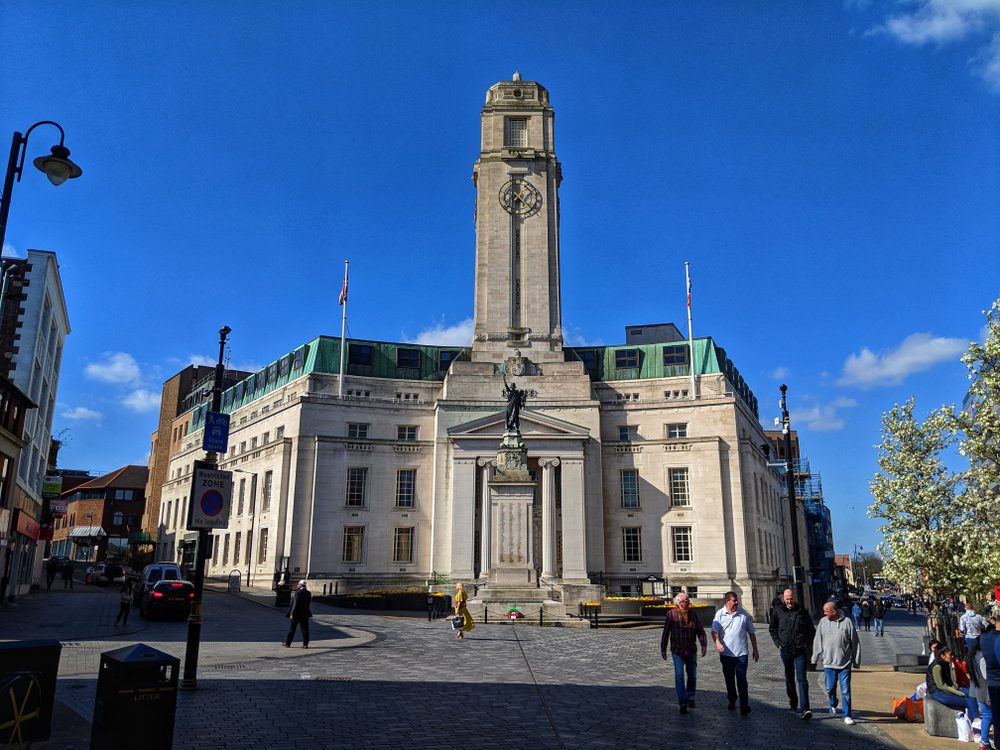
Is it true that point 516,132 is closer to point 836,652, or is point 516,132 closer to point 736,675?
point 736,675

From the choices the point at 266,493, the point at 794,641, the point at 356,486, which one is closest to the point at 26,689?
the point at 794,641

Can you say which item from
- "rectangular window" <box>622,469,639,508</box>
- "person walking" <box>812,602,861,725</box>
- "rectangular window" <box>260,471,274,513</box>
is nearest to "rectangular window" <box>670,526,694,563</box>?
"rectangular window" <box>622,469,639,508</box>

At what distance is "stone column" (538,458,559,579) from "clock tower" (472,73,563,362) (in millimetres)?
9759

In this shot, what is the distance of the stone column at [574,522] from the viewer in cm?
5369

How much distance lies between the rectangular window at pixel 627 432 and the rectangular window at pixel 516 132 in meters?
25.2

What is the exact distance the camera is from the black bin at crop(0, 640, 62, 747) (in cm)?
803

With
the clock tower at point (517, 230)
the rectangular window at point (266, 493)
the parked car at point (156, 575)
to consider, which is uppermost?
the clock tower at point (517, 230)

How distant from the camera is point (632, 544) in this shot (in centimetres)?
5791

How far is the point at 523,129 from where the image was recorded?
67.2 metres

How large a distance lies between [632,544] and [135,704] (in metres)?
52.5

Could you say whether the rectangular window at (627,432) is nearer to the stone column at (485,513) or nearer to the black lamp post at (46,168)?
the stone column at (485,513)

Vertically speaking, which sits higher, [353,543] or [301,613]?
[353,543]

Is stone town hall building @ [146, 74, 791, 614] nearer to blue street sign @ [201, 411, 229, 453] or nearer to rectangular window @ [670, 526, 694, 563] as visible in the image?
rectangular window @ [670, 526, 694, 563]

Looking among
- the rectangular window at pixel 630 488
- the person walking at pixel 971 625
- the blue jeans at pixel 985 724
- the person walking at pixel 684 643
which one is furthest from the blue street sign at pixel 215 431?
the rectangular window at pixel 630 488
